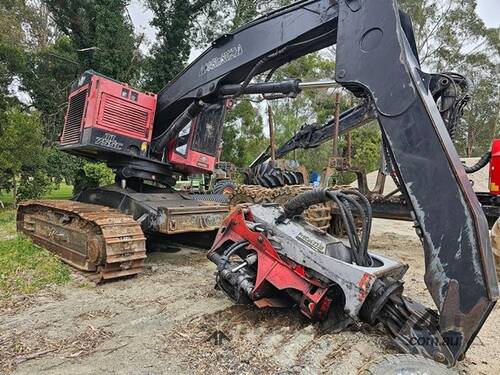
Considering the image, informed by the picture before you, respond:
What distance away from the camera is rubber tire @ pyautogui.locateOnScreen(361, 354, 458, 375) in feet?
6.38

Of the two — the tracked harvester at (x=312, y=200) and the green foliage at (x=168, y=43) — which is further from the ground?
the green foliage at (x=168, y=43)

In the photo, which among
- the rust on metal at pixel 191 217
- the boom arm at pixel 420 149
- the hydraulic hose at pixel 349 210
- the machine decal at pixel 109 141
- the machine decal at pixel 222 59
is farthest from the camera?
the machine decal at pixel 109 141

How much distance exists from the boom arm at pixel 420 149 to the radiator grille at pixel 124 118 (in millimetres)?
2643

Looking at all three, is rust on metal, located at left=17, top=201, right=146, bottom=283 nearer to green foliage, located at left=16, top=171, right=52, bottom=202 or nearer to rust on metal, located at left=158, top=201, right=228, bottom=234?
→ rust on metal, located at left=158, top=201, right=228, bottom=234

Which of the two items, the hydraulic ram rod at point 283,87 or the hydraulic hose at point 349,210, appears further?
the hydraulic ram rod at point 283,87

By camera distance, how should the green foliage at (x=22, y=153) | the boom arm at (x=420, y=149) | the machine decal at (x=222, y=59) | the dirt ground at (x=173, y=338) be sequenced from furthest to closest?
the green foliage at (x=22, y=153), the machine decal at (x=222, y=59), the dirt ground at (x=173, y=338), the boom arm at (x=420, y=149)

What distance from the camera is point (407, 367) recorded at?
1979 millimetres

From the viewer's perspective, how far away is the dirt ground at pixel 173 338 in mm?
2461

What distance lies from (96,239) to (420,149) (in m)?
3.29

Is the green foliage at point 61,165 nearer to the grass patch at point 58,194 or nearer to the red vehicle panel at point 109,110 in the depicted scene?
the grass patch at point 58,194

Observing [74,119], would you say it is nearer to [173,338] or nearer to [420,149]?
[173,338]

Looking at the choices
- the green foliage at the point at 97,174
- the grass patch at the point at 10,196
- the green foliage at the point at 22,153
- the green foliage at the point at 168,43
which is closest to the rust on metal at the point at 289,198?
the green foliage at the point at 22,153

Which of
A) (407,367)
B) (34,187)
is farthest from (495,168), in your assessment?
(34,187)

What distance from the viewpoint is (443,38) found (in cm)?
2531
